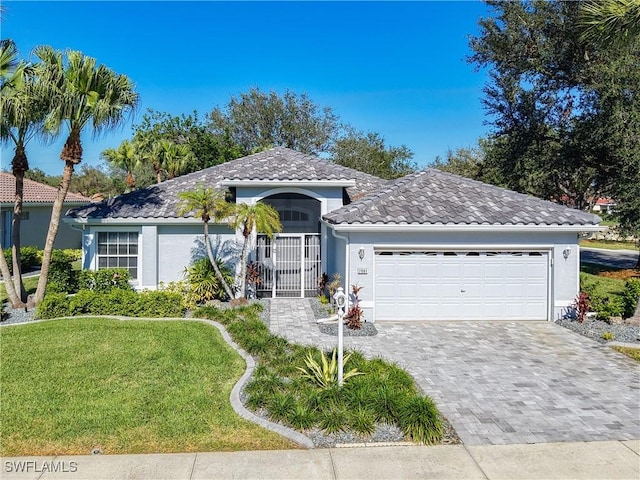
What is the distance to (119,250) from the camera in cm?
1761

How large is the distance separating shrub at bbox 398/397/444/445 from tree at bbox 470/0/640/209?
18517mm

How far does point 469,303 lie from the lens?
1438cm

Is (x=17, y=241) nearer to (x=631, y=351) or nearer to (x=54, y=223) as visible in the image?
(x=54, y=223)

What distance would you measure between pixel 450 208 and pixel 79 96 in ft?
38.8

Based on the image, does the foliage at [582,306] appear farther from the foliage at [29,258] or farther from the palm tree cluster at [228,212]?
the foliage at [29,258]

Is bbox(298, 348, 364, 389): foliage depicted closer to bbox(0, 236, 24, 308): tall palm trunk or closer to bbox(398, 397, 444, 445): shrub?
bbox(398, 397, 444, 445): shrub

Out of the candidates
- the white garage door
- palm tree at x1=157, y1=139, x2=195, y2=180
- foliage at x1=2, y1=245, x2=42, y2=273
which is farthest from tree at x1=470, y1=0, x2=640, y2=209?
foliage at x1=2, y1=245, x2=42, y2=273

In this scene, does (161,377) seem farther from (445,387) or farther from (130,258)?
(130,258)

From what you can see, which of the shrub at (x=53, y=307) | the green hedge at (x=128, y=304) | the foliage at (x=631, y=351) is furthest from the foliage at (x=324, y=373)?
the shrub at (x=53, y=307)

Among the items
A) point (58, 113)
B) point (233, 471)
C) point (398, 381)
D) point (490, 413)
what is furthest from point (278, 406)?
point (58, 113)

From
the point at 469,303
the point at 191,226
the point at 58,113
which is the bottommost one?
the point at 469,303

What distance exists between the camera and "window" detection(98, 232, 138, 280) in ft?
57.7

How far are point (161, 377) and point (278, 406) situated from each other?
9.94 feet

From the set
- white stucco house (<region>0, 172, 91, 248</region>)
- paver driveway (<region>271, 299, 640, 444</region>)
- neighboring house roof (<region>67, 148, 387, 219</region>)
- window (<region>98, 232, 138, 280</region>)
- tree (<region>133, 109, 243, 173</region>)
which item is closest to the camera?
paver driveway (<region>271, 299, 640, 444</region>)
